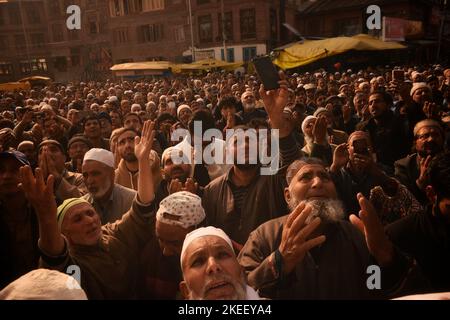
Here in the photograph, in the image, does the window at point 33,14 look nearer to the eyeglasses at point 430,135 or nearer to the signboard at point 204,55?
the signboard at point 204,55

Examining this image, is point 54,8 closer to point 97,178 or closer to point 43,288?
point 97,178

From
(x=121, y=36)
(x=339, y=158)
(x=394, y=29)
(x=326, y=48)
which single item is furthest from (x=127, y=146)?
(x=121, y=36)

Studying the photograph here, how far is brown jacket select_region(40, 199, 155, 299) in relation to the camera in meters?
2.21

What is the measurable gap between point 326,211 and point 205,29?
110 feet

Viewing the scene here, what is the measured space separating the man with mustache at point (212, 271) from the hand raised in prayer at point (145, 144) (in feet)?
2.99

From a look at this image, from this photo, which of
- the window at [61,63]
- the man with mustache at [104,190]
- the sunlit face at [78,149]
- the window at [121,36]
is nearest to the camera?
the man with mustache at [104,190]

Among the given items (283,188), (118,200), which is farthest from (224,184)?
(118,200)

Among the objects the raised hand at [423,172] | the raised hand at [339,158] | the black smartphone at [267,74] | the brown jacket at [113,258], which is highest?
the black smartphone at [267,74]

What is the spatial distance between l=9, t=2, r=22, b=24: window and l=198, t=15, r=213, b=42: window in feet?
56.1

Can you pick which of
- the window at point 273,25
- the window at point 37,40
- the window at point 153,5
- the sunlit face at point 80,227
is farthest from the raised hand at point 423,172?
the window at point 37,40

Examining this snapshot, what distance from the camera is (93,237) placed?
2.36m

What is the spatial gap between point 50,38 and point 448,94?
110ft

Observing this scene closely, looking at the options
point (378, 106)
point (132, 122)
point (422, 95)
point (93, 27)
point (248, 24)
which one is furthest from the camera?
point (248, 24)

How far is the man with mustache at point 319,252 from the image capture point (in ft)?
6.18
